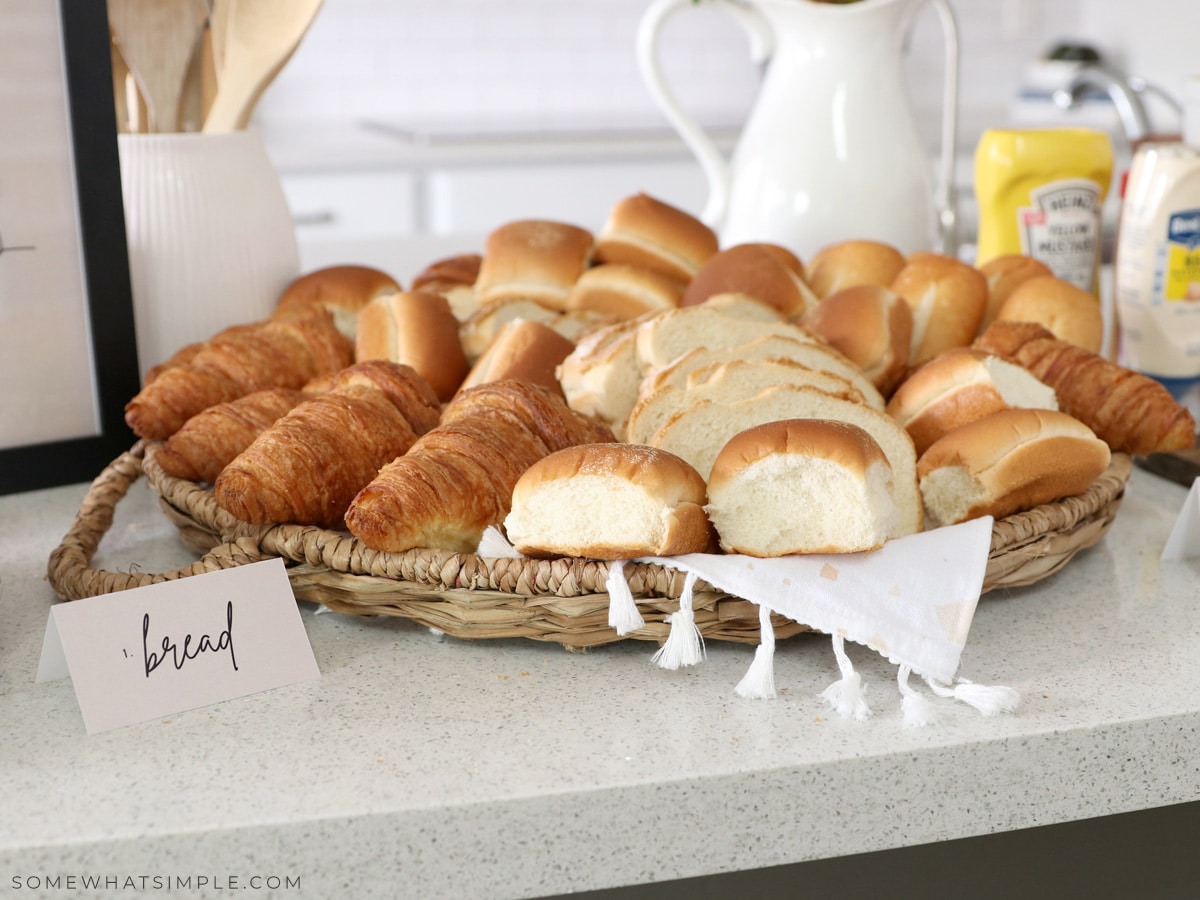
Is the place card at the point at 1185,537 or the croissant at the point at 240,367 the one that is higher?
the croissant at the point at 240,367

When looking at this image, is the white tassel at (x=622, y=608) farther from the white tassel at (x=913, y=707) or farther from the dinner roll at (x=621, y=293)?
the dinner roll at (x=621, y=293)

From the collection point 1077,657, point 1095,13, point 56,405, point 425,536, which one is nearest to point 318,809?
point 425,536

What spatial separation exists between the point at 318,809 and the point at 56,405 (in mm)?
637

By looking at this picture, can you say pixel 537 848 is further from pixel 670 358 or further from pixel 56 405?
pixel 56 405

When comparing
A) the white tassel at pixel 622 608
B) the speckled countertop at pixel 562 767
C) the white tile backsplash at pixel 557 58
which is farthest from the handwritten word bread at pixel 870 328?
the white tile backsplash at pixel 557 58

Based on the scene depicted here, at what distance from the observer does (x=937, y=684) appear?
0.75m

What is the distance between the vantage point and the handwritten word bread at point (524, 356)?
106 centimetres

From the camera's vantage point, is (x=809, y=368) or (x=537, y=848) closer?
(x=537, y=848)

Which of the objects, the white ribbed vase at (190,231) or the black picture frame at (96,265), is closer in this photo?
the black picture frame at (96,265)

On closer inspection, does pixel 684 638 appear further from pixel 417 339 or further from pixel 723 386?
pixel 417 339

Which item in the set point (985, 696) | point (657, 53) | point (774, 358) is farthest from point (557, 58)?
point (985, 696)

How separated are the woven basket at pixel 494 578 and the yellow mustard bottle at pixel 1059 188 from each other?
63cm

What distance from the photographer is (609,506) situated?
0.76 m

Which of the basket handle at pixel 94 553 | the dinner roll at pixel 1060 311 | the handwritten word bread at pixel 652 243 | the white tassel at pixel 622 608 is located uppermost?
the handwritten word bread at pixel 652 243
